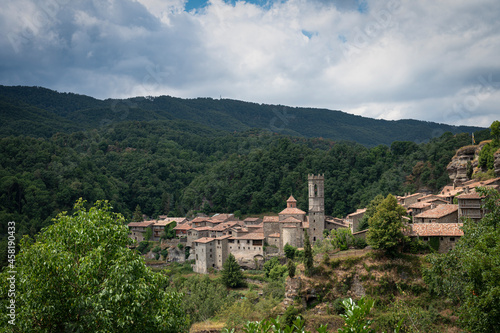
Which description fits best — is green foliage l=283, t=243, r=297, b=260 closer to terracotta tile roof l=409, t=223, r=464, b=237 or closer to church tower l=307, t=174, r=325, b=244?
church tower l=307, t=174, r=325, b=244

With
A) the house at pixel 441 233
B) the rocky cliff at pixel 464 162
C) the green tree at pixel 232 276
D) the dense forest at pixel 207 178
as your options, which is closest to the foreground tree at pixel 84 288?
the house at pixel 441 233

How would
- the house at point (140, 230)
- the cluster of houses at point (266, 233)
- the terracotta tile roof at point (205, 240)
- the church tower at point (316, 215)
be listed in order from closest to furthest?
the cluster of houses at point (266, 233), the terracotta tile roof at point (205, 240), the church tower at point (316, 215), the house at point (140, 230)

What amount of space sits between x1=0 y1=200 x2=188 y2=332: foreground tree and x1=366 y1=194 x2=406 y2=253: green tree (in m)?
22.2

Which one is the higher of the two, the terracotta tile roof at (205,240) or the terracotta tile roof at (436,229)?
the terracotta tile roof at (436,229)

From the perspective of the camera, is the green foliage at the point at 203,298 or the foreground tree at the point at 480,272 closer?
the foreground tree at the point at 480,272

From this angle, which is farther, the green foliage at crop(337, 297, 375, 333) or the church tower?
the church tower

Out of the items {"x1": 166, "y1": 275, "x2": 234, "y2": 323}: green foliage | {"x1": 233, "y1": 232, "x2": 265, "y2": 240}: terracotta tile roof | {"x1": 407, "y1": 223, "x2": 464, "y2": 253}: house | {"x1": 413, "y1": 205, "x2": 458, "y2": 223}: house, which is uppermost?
{"x1": 413, "y1": 205, "x2": 458, "y2": 223}: house

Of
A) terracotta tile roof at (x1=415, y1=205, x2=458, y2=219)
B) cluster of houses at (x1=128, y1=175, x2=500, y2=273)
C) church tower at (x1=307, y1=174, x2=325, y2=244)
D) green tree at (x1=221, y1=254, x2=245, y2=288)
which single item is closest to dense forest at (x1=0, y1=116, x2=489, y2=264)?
cluster of houses at (x1=128, y1=175, x2=500, y2=273)

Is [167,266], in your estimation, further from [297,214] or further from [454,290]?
[454,290]

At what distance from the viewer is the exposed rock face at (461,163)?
183ft

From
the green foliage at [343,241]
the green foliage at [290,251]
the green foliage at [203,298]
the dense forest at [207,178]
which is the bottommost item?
the green foliage at [203,298]

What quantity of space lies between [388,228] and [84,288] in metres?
25.8

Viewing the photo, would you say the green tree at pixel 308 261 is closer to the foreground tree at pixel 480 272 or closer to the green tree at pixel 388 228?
the green tree at pixel 388 228

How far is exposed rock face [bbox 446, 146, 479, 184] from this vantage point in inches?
2191
